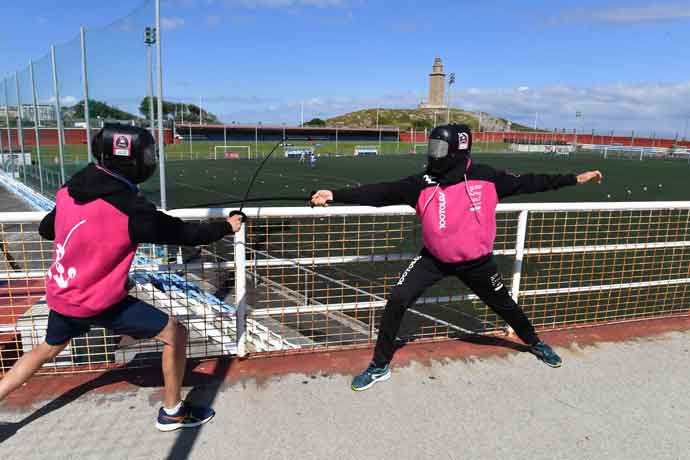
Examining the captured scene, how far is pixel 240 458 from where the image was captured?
2.70m

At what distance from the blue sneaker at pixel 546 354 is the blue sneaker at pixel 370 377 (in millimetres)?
1223

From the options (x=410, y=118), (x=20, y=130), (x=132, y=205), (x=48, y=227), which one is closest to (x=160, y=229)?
(x=132, y=205)

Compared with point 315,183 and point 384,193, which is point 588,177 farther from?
point 315,183

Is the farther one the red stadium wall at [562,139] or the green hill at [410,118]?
the green hill at [410,118]

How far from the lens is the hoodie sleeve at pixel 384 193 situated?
3.41m

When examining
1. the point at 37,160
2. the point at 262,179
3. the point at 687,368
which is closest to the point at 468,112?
the point at 262,179

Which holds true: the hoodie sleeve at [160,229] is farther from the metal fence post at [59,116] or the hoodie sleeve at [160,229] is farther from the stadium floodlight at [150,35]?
the metal fence post at [59,116]

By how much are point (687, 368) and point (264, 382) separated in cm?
313

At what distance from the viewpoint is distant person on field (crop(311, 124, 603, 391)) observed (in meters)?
3.35

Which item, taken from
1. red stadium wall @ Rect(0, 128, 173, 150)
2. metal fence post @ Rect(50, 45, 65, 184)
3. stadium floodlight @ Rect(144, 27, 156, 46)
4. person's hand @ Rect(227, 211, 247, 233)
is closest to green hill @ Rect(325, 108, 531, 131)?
red stadium wall @ Rect(0, 128, 173, 150)

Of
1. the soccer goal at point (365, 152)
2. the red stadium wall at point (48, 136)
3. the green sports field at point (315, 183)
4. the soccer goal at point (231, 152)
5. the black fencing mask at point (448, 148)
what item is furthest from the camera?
the soccer goal at point (365, 152)

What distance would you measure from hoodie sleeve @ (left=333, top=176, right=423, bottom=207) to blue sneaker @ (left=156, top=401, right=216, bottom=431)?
1562mm

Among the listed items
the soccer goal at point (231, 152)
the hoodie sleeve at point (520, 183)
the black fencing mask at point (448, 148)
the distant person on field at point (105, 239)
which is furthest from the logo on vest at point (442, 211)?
the soccer goal at point (231, 152)

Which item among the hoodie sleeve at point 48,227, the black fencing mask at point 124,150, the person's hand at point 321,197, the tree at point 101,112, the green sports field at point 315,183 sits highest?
the tree at point 101,112
